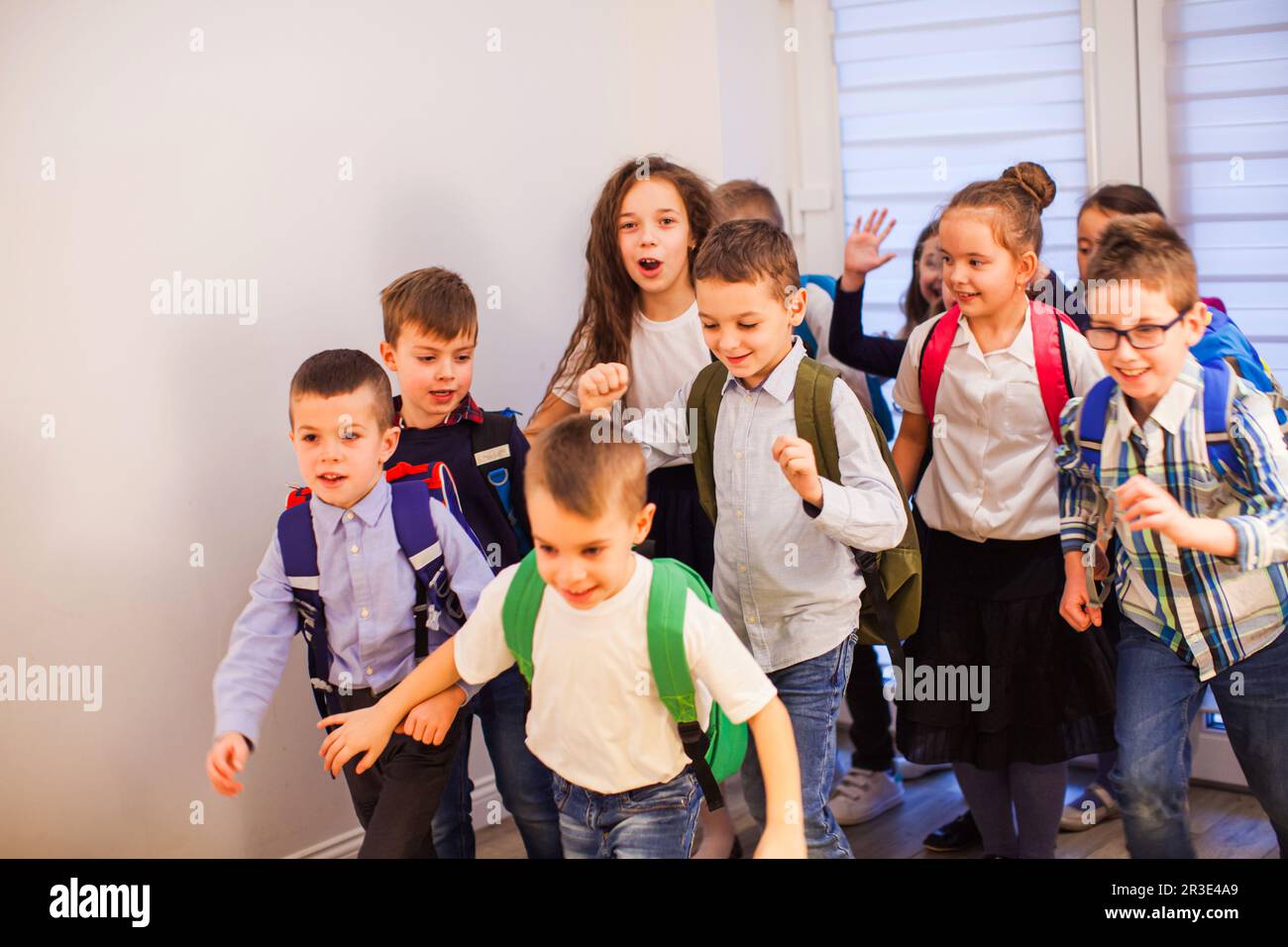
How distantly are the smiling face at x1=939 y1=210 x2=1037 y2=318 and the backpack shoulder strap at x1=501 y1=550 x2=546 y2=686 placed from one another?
1045mm

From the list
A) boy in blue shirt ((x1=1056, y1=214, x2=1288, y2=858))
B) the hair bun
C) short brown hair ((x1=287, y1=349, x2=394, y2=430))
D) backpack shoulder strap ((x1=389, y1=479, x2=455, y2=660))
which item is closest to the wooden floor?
boy in blue shirt ((x1=1056, y1=214, x2=1288, y2=858))

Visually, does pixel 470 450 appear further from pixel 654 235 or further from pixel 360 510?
pixel 654 235

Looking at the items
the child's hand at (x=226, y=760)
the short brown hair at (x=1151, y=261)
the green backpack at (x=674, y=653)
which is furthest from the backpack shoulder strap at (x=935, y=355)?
the child's hand at (x=226, y=760)

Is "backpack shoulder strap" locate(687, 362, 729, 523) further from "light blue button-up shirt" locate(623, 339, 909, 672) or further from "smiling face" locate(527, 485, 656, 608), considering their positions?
"smiling face" locate(527, 485, 656, 608)

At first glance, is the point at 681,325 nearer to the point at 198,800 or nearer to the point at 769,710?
the point at 769,710

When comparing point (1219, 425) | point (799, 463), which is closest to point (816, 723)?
point (799, 463)

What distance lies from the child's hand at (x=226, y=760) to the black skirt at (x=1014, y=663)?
4.37 ft

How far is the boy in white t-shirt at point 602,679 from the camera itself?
1.89 meters

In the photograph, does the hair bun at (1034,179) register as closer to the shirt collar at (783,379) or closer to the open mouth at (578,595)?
the shirt collar at (783,379)

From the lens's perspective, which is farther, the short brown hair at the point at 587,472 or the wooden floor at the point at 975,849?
the wooden floor at the point at 975,849
